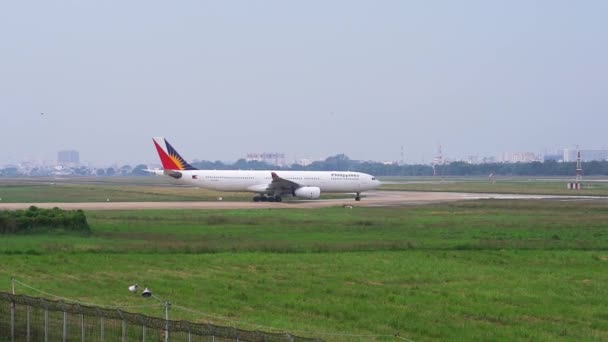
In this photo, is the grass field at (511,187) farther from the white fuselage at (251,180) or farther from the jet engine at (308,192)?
the jet engine at (308,192)

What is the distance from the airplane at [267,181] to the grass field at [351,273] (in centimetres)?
2755

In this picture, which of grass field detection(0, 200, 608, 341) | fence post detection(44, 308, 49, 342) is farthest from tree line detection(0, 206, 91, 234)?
fence post detection(44, 308, 49, 342)

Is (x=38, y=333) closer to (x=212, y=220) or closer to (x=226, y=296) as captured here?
(x=226, y=296)

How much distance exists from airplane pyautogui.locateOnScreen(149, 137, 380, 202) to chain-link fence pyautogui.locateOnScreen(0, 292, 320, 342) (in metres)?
57.6

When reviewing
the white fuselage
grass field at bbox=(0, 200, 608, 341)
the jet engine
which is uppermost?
the white fuselage

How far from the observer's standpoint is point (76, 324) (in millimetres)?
15609

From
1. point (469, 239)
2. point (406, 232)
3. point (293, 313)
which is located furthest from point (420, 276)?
point (406, 232)

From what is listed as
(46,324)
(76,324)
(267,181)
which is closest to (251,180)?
(267,181)

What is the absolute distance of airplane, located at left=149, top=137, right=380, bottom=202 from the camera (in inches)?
2963

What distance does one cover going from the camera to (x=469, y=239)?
38281mm

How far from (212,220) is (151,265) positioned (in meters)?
20.8

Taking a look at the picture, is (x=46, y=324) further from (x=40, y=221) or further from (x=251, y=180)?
(x=251, y=180)

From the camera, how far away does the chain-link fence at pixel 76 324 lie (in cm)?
1444

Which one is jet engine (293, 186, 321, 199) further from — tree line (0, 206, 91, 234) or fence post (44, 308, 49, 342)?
fence post (44, 308, 49, 342)
